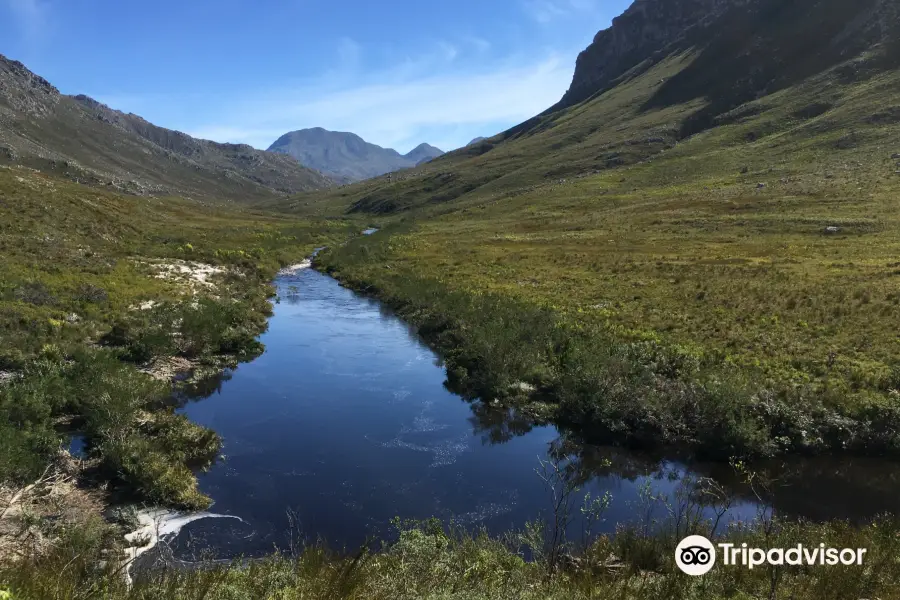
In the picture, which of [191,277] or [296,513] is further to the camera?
[191,277]

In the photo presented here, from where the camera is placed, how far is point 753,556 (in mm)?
11289

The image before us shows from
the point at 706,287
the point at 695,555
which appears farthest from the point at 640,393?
the point at 706,287

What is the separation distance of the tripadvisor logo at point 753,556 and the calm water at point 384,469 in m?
3.14

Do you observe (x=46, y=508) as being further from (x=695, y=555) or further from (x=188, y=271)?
(x=188, y=271)

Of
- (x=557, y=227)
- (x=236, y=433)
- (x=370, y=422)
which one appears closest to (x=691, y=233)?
(x=557, y=227)

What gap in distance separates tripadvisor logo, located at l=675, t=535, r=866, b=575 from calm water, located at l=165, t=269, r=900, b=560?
314cm

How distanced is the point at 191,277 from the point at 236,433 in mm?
29669

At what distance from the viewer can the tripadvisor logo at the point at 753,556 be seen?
1051cm

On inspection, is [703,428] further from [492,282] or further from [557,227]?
[557,227]

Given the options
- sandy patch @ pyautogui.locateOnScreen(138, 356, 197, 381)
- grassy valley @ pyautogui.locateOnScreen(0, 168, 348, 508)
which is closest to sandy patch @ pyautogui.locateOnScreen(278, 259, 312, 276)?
grassy valley @ pyautogui.locateOnScreen(0, 168, 348, 508)

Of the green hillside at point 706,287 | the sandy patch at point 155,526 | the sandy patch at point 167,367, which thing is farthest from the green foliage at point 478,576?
the sandy patch at point 167,367

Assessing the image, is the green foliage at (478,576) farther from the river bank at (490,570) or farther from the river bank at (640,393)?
the river bank at (640,393)

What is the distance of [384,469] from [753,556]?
529 inches

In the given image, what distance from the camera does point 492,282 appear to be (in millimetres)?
50406
